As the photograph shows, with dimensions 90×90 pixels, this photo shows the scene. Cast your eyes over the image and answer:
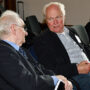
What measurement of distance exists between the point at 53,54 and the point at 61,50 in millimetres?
103

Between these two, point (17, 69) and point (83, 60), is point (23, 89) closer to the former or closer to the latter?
point (17, 69)

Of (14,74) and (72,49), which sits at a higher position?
(14,74)

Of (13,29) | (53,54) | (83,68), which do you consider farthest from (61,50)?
(13,29)

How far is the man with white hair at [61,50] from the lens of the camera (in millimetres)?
2340

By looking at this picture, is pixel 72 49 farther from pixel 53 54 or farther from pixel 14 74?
pixel 14 74

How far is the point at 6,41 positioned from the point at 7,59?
0.23 m

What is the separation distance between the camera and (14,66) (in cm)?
156

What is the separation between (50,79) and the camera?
5.81 ft

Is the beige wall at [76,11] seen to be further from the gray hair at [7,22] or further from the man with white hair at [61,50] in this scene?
the gray hair at [7,22]

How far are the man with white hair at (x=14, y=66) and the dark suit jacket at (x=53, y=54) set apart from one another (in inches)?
16.5

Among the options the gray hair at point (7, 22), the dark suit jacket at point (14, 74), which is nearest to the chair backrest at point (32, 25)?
the gray hair at point (7, 22)

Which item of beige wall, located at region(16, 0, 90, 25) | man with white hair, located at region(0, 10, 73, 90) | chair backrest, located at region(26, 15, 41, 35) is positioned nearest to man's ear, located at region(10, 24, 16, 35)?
man with white hair, located at region(0, 10, 73, 90)

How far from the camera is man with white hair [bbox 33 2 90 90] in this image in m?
2.34

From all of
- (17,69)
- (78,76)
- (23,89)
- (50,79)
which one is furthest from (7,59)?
(78,76)
